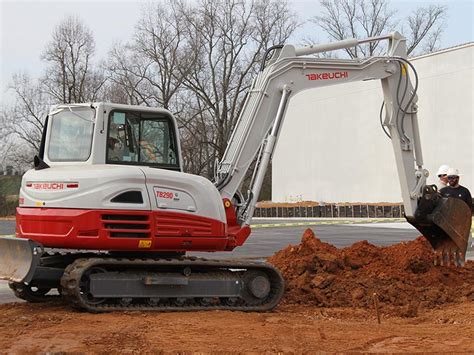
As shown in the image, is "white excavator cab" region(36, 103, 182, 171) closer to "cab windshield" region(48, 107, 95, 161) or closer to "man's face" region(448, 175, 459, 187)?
"cab windshield" region(48, 107, 95, 161)

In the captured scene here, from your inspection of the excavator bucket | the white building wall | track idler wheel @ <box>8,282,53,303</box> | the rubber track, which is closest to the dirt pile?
the excavator bucket

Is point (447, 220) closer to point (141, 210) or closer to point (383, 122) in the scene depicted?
point (383, 122)

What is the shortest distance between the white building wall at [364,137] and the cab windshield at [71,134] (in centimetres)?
3084

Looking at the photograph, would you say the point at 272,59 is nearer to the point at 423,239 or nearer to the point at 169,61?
the point at 423,239

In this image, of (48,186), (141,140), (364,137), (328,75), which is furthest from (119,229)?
(364,137)

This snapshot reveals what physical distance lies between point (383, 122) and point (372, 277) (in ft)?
8.62

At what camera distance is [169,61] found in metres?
57.3

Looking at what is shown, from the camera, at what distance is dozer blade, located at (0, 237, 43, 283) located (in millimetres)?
8727

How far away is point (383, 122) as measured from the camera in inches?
469

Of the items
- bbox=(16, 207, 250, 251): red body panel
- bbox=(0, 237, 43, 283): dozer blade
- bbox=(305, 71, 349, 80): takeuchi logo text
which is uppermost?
bbox=(305, 71, 349, 80): takeuchi logo text

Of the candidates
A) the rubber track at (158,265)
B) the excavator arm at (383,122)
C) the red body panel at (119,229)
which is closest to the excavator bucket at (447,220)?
the excavator arm at (383,122)

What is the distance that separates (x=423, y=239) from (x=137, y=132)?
574 cm

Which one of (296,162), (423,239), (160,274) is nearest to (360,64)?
(423,239)

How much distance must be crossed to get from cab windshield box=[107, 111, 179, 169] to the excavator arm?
3.08 ft
